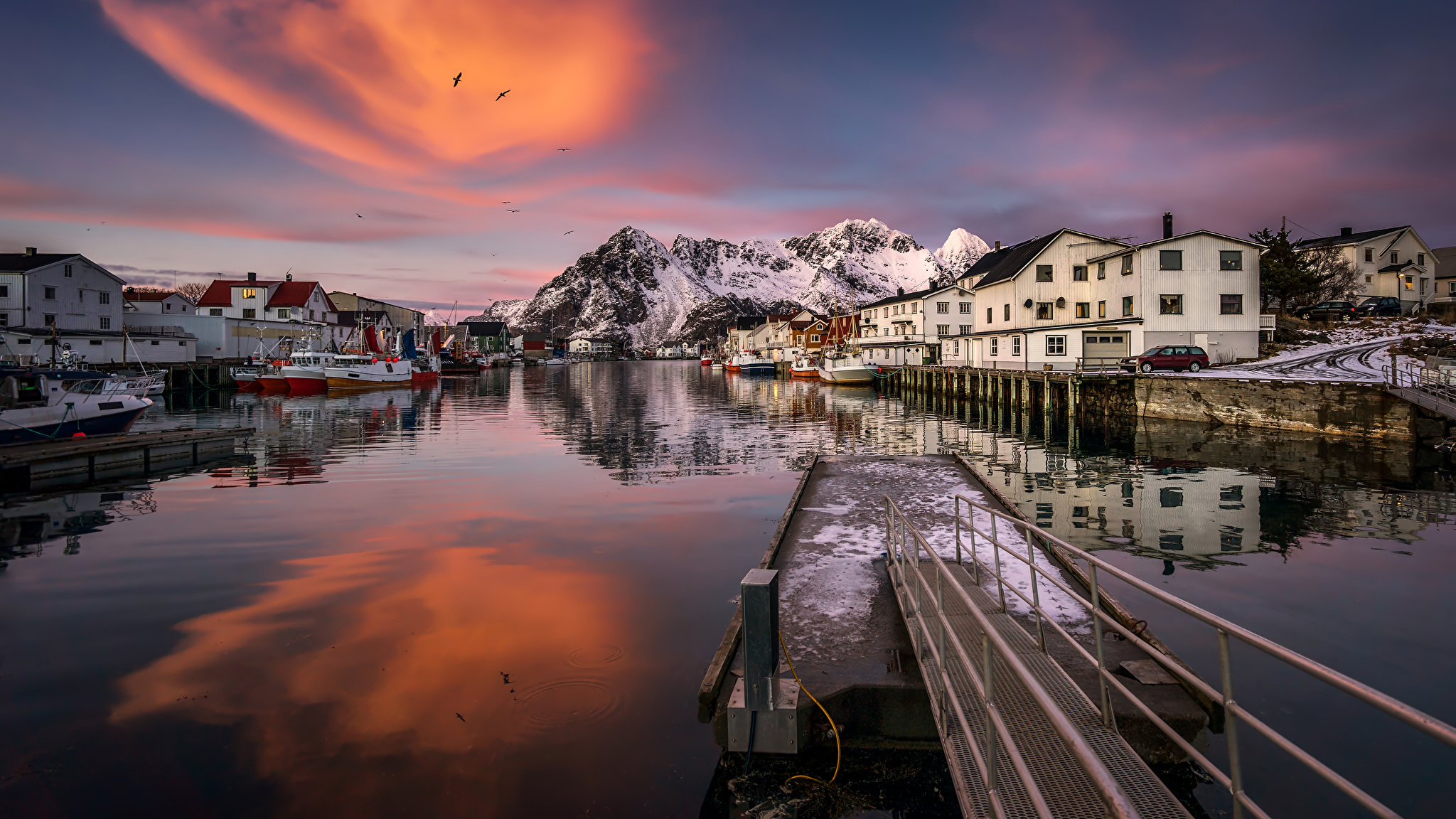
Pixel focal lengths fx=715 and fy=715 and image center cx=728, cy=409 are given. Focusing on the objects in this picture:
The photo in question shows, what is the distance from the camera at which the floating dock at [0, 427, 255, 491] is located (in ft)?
72.6

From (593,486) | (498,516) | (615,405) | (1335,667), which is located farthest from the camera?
(615,405)

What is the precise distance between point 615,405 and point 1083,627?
169 feet

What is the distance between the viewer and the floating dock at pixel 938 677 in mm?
5379

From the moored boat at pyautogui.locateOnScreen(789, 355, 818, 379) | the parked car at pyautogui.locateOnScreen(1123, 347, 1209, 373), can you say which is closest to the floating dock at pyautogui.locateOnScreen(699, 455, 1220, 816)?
the parked car at pyautogui.locateOnScreen(1123, 347, 1209, 373)

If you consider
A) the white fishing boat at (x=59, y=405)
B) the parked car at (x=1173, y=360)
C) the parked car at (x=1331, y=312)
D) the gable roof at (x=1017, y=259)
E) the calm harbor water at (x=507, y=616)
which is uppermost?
the gable roof at (x=1017, y=259)

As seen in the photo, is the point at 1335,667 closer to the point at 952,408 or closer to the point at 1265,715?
the point at 1265,715

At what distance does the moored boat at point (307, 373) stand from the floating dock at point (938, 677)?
6871 cm

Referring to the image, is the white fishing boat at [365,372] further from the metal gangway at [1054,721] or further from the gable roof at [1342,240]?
the gable roof at [1342,240]

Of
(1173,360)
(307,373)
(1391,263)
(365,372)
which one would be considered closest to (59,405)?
(307,373)

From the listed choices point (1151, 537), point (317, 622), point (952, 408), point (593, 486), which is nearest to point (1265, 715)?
point (1151, 537)

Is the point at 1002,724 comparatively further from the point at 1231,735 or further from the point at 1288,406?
the point at 1288,406

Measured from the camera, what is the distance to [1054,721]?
3.54 meters

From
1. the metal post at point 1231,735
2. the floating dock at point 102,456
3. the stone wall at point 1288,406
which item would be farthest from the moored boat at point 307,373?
the metal post at point 1231,735

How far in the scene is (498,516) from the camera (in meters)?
18.9
